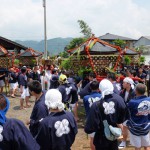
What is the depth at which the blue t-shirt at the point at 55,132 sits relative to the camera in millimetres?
3398

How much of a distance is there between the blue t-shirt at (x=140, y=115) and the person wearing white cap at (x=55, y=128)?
5.39ft

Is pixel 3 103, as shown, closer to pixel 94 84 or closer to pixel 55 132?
pixel 55 132

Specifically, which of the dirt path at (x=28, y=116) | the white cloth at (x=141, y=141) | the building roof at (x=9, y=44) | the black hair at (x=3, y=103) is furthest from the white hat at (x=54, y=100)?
the building roof at (x=9, y=44)

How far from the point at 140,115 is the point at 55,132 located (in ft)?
6.54

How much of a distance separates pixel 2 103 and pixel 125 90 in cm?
382

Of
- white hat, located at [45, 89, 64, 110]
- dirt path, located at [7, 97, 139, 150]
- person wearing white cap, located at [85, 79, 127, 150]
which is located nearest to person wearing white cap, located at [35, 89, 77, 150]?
white hat, located at [45, 89, 64, 110]

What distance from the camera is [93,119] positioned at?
4133mm

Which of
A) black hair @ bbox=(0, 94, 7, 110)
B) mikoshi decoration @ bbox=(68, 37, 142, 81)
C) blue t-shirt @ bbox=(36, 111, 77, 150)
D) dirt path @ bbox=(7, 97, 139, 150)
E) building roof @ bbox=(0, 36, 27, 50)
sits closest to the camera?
black hair @ bbox=(0, 94, 7, 110)

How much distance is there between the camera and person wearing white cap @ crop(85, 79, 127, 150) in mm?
4148

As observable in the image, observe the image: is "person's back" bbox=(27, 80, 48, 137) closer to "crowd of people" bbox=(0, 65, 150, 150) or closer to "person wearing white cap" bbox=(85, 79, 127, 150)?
"crowd of people" bbox=(0, 65, 150, 150)

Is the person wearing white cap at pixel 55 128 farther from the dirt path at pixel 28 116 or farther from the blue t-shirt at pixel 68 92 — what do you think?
the blue t-shirt at pixel 68 92

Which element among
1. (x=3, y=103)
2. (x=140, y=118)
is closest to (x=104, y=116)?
(x=140, y=118)

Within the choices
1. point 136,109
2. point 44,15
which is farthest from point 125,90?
point 44,15

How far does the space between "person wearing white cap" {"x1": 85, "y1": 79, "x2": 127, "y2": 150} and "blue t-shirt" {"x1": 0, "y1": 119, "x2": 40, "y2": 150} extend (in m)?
1.67
